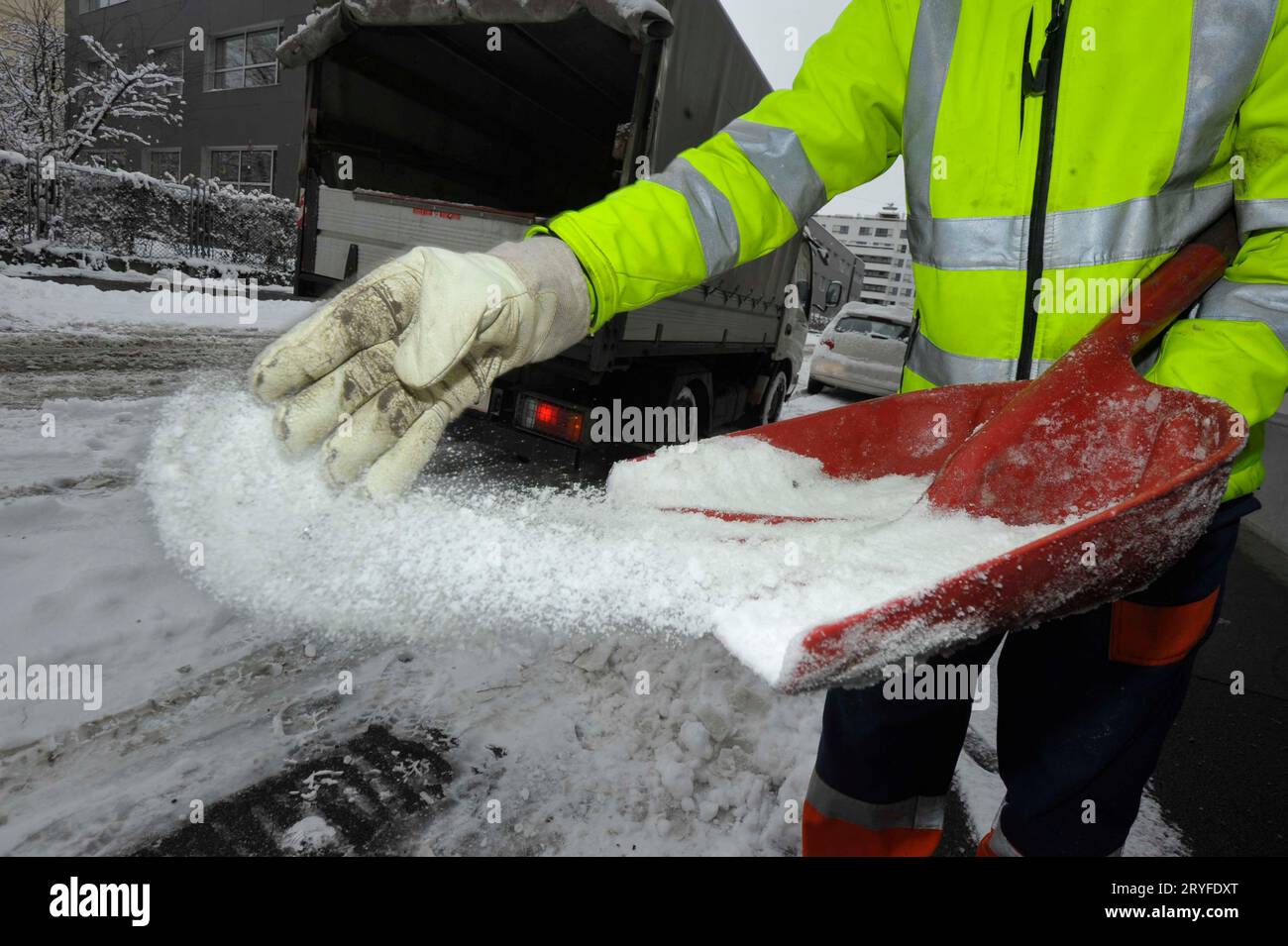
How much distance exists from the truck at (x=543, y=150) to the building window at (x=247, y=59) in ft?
59.3

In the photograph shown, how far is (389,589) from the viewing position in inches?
62.4

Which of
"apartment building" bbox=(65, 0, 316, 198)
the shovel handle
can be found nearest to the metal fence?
"apartment building" bbox=(65, 0, 316, 198)

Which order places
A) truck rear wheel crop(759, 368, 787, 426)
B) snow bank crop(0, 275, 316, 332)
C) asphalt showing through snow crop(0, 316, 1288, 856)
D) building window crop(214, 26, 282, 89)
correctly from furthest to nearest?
1. building window crop(214, 26, 282, 89)
2. truck rear wheel crop(759, 368, 787, 426)
3. snow bank crop(0, 275, 316, 332)
4. asphalt showing through snow crop(0, 316, 1288, 856)

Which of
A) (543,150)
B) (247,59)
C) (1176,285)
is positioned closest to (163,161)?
(247,59)

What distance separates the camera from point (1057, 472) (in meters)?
1.20

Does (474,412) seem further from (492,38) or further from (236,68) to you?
(236,68)

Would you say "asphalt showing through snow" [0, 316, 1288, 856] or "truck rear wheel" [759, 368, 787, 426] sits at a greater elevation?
"truck rear wheel" [759, 368, 787, 426]

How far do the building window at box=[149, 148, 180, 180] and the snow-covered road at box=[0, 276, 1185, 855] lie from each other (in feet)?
80.8

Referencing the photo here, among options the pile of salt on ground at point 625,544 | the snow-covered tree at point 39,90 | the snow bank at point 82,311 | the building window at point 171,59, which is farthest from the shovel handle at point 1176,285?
the building window at point 171,59

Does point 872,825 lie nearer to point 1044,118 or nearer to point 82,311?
point 1044,118

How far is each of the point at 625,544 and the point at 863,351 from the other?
11.2 metres

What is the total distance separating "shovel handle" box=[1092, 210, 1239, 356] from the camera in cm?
119

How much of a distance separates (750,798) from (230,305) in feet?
45.3

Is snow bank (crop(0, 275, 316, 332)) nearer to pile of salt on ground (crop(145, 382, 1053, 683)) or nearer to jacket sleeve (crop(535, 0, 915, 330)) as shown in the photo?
pile of salt on ground (crop(145, 382, 1053, 683))
